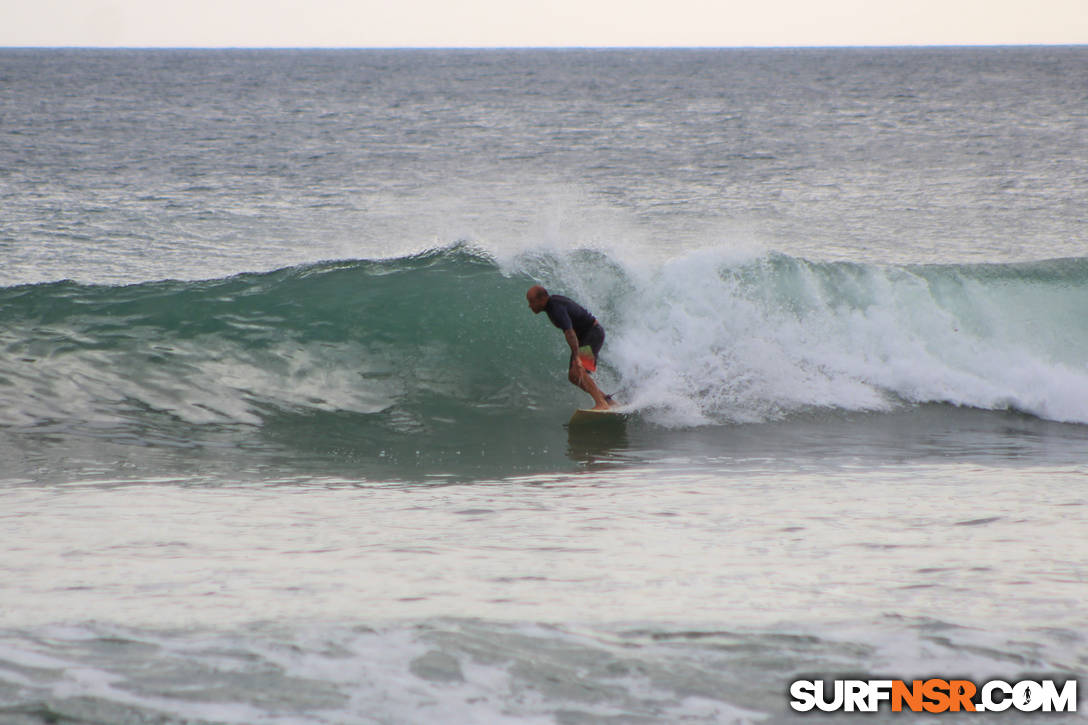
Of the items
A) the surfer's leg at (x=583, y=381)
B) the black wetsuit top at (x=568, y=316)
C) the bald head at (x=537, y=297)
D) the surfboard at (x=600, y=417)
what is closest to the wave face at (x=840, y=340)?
the surfboard at (x=600, y=417)

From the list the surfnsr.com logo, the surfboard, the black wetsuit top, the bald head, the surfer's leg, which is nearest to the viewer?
the surfnsr.com logo

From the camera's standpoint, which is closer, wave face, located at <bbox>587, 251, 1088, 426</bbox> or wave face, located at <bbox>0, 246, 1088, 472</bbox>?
wave face, located at <bbox>0, 246, 1088, 472</bbox>

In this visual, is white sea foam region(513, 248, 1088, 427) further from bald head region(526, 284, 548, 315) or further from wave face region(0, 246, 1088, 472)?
bald head region(526, 284, 548, 315)

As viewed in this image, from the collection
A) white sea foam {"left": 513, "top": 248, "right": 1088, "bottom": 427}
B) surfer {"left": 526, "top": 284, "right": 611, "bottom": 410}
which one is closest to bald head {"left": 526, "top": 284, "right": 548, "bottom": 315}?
surfer {"left": 526, "top": 284, "right": 611, "bottom": 410}

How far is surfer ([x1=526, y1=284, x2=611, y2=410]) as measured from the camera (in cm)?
821

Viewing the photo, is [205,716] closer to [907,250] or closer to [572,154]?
[907,250]

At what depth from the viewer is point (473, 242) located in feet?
42.8

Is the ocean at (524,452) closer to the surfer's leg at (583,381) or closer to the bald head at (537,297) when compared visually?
the surfer's leg at (583,381)

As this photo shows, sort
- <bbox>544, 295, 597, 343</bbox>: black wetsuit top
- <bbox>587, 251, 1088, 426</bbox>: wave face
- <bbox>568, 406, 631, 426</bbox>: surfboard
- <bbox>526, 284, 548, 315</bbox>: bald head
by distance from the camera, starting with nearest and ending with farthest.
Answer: <bbox>526, 284, 548, 315</bbox>: bald head, <bbox>544, 295, 597, 343</bbox>: black wetsuit top, <bbox>568, 406, 631, 426</bbox>: surfboard, <bbox>587, 251, 1088, 426</bbox>: wave face

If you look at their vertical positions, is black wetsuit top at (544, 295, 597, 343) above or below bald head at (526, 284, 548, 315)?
below

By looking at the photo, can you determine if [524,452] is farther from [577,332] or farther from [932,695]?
[932,695]

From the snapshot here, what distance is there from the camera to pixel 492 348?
10422 mm

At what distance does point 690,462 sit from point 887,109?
158ft

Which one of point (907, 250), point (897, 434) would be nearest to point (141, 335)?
point (897, 434)
